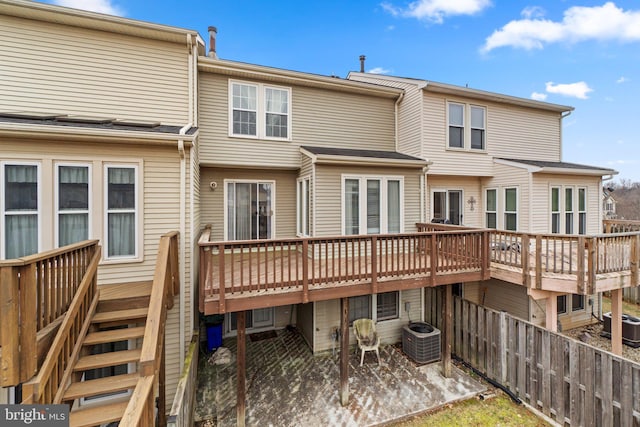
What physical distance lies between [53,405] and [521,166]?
38.1ft

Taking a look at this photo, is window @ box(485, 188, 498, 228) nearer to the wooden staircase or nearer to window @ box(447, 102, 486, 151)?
window @ box(447, 102, 486, 151)

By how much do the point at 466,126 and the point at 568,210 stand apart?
4.50 m

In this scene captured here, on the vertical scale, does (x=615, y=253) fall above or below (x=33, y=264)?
below

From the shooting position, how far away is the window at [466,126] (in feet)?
30.9

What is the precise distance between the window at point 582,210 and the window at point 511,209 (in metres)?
2.50

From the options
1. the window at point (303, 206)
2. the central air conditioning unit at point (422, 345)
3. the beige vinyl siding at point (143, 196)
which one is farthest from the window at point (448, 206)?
the beige vinyl siding at point (143, 196)

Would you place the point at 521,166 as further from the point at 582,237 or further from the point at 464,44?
the point at 464,44

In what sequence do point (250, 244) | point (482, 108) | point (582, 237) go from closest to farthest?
point (250, 244), point (582, 237), point (482, 108)

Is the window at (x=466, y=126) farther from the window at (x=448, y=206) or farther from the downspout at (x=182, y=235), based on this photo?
the downspout at (x=182, y=235)

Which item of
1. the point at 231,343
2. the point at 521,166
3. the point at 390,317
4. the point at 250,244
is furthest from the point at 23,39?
the point at 521,166

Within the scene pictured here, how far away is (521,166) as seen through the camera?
8.99 m

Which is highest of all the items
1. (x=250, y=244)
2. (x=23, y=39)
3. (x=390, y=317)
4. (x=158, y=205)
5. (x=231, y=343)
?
(x=23, y=39)

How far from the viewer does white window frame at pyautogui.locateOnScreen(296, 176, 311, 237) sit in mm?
7883

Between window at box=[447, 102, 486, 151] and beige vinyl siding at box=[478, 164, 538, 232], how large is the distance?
1110 millimetres
